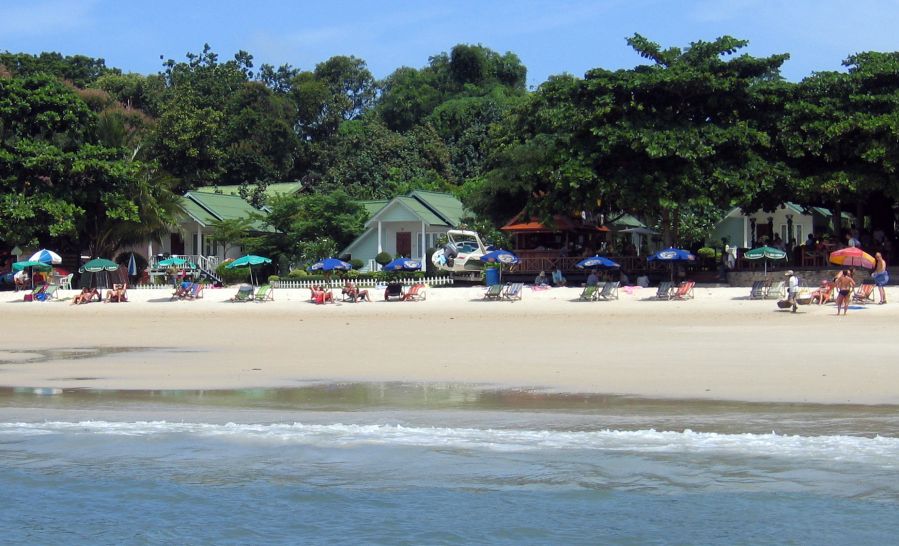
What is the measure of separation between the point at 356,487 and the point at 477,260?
29400 mm

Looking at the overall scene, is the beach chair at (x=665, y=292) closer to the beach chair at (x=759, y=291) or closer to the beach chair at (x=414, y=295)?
the beach chair at (x=759, y=291)

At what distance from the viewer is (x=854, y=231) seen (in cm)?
3597

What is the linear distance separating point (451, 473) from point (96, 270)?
1223 inches

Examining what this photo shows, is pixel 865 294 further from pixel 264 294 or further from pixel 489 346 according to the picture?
pixel 264 294

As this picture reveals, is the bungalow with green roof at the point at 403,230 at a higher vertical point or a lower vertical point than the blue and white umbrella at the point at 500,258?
higher

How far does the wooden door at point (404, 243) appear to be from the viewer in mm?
48188

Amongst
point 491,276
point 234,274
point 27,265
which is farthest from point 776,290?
point 27,265

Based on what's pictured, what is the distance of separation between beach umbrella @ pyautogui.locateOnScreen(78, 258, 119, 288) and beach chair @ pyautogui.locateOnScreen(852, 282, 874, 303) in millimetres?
25869

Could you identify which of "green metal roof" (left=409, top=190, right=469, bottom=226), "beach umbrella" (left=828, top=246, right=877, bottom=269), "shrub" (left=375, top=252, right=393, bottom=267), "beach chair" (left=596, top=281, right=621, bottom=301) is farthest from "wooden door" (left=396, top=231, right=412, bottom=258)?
"beach umbrella" (left=828, top=246, right=877, bottom=269)

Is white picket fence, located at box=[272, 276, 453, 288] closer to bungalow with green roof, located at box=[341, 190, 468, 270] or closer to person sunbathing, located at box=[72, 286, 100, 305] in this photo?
person sunbathing, located at box=[72, 286, 100, 305]

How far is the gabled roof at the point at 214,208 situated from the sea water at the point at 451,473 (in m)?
36.6

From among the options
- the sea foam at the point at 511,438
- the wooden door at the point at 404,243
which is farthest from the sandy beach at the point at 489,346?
the wooden door at the point at 404,243

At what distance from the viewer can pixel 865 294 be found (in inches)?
1120

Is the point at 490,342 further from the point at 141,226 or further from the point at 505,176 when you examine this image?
the point at 141,226
